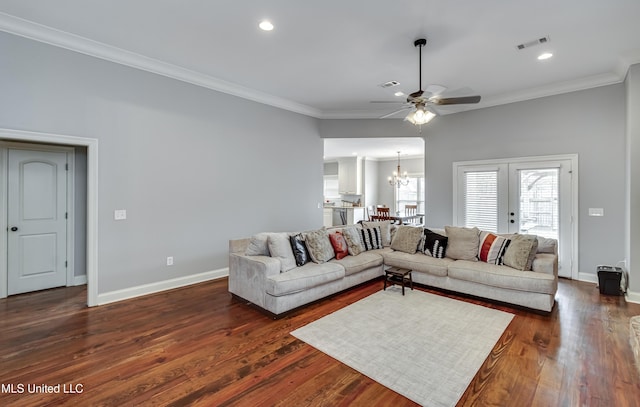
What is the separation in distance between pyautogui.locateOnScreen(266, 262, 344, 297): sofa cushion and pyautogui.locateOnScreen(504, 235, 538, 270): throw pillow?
7.22ft

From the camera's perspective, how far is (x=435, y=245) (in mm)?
4535

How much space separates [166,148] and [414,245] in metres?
4.09

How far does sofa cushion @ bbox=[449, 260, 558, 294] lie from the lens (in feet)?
11.3

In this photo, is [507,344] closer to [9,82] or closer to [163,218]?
[163,218]

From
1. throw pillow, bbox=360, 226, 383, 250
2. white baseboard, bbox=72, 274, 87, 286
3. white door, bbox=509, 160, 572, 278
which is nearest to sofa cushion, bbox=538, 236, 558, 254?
white door, bbox=509, 160, 572, 278

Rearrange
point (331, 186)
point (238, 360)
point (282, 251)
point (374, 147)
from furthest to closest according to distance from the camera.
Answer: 1. point (331, 186)
2. point (374, 147)
3. point (282, 251)
4. point (238, 360)

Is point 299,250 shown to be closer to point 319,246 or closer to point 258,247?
point 319,246

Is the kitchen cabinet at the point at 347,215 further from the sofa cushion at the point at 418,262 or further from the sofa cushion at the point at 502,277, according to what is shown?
the sofa cushion at the point at 502,277

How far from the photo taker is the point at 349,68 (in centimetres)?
432

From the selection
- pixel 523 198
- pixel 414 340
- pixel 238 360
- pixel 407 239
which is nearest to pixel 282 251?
pixel 238 360

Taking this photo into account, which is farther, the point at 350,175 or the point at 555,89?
the point at 350,175

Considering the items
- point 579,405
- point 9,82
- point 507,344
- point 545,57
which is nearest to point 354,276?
point 507,344

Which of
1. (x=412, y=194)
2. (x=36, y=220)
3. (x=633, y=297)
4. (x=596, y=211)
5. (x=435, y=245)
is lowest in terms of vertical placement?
(x=633, y=297)

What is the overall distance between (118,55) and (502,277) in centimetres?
564
